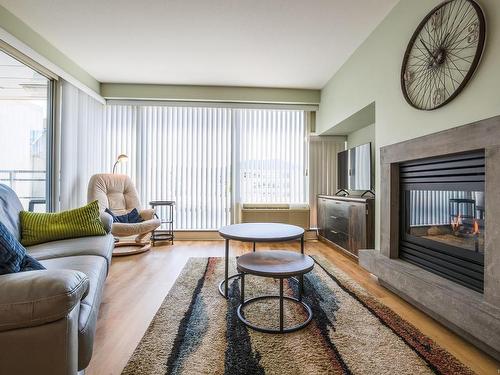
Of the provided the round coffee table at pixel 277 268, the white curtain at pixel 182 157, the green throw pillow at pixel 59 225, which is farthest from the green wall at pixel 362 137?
the green throw pillow at pixel 59 225

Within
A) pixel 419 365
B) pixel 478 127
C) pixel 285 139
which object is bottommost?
pixel 419 365

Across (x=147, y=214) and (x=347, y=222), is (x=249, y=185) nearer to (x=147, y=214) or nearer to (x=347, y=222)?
(x=147, y=214)

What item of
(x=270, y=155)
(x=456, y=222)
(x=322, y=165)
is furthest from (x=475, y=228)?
(x=270, y=155)

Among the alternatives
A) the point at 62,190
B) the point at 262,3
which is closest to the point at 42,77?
the point at 62,190

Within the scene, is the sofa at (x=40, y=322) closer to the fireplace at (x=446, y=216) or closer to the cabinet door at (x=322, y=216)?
the fireplace at (x=446, y=216)

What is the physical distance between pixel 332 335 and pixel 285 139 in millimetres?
3510

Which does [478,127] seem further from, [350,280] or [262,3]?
[262,3]

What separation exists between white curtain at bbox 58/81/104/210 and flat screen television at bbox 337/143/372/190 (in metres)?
3.68

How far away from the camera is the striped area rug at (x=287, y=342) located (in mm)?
1313

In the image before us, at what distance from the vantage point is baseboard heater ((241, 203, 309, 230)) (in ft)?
14.3

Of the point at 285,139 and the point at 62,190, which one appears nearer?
the point at 62,190

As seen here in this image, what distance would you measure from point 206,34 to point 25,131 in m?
2.23

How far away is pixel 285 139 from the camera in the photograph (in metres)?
4.67

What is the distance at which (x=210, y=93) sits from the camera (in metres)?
4.36
